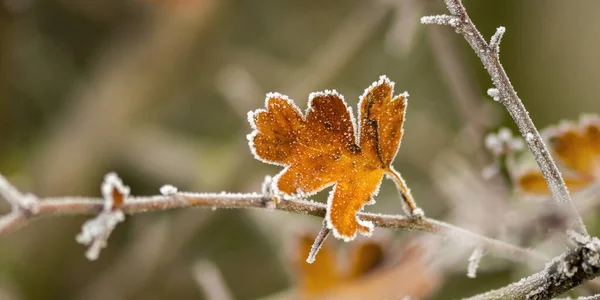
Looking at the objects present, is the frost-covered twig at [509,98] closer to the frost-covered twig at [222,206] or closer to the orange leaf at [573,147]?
the frost-covered twig at [222,206]

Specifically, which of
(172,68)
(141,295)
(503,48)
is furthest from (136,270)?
(503,48)

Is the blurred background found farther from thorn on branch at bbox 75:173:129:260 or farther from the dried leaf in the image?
thorn on branch at bbox 75:173:129:260

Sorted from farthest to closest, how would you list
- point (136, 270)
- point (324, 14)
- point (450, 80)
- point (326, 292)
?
point (324, 14), point (136, 270), point (450, 80), point (326, 292)

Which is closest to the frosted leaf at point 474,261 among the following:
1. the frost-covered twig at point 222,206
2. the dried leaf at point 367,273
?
the frost-covered twig at point 222,206

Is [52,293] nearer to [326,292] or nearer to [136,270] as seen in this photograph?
[136,270]

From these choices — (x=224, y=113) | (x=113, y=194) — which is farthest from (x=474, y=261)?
(x=224, y=113)

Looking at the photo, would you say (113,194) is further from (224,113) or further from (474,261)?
(224,113)
